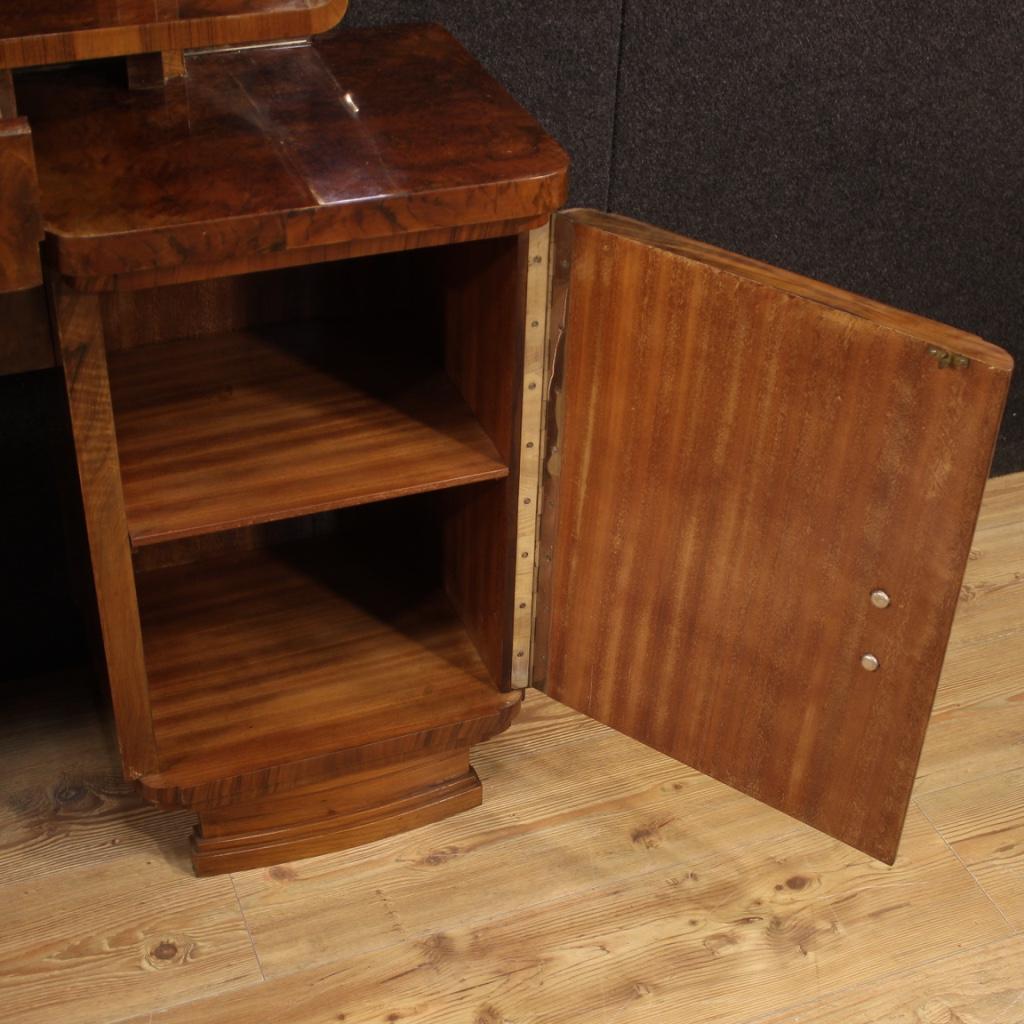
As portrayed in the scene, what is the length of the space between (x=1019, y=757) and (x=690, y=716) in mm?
497

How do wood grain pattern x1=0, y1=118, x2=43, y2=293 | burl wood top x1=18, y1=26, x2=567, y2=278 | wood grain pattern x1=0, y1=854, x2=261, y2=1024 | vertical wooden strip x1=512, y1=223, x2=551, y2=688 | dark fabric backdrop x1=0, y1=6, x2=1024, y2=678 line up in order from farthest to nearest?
dark fabric backdrop x1=0, y1=6, x2=1024, y2=678 < wood grain pattern x1=0, y1=854, x2=261, y2=1024 < vertical wooden strip x1=512, y1=223, x2=551, y2=688 < burl wood top x1=18, y1=26, x2=567, y2=278 < wood grain pattern x1=0, y1=118, x2=43, y2=293

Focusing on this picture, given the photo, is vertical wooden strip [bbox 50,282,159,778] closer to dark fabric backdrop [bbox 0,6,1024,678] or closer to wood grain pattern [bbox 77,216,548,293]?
wood grain pattern [bbox 77,216,548,293]

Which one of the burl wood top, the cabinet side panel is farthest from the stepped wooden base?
the burl wood top

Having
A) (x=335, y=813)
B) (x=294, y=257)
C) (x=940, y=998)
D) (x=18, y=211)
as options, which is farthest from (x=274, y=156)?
(x=940, y=998)

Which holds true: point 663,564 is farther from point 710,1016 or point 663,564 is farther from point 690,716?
point 710,1016

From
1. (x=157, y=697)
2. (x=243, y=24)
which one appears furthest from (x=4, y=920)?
(x=243, y=24)

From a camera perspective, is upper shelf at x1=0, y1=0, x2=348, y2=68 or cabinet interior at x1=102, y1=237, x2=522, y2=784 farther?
cabinet interior at x1=102, y1=237, x2=522, y2=784

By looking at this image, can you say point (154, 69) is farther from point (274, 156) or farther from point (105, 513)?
Result: point (105, 513)

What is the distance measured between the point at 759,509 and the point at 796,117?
1.99ft

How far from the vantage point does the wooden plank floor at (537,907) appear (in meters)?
1.31

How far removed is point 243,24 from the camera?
1.01 meters

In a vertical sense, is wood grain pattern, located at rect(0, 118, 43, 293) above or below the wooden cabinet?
above

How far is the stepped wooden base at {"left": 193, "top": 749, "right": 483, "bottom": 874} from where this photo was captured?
4.58ft

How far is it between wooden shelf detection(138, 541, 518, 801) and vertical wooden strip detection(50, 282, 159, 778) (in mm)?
81
